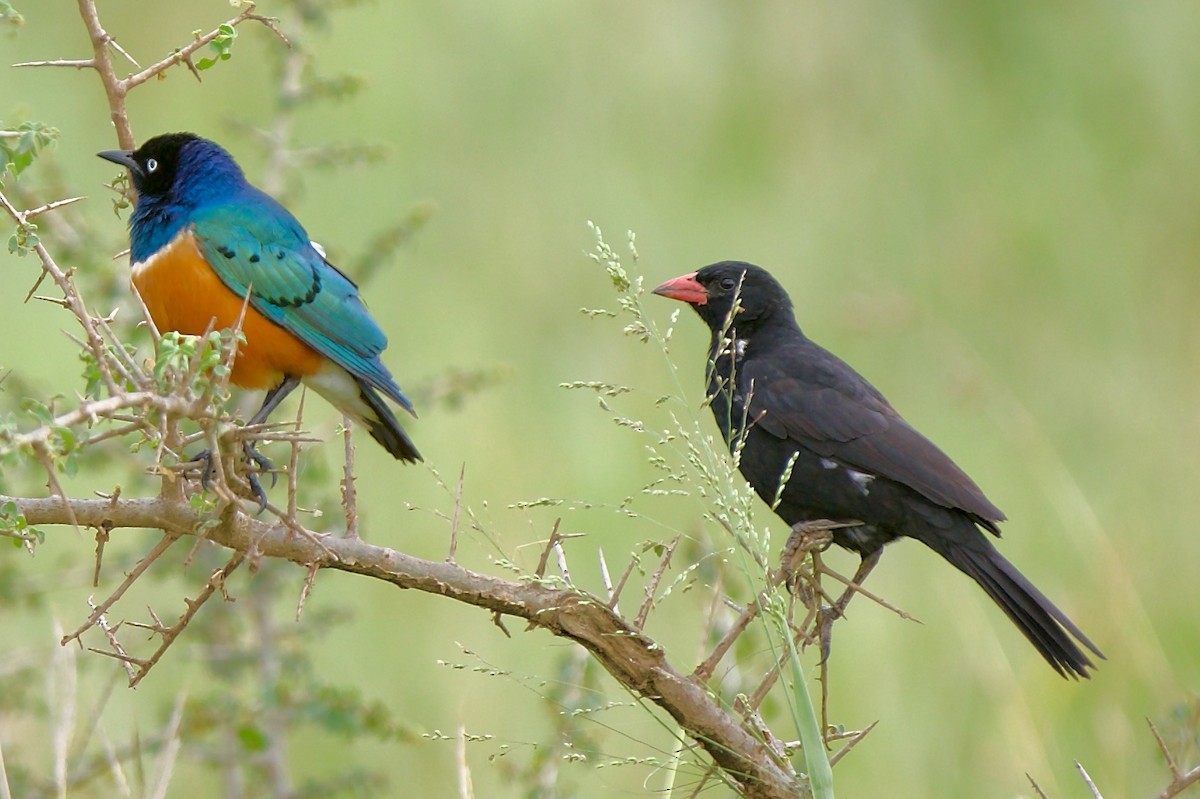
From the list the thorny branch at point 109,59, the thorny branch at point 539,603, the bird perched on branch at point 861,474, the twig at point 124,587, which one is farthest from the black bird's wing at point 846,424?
the twig at point 124,587

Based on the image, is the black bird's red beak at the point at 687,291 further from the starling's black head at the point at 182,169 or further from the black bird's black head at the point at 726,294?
the starling's black head at the point at 182,169

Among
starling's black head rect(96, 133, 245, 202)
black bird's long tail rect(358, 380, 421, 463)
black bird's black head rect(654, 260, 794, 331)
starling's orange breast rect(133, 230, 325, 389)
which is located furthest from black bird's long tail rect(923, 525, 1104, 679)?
starling's black head rect(96, 133, 245, 202)

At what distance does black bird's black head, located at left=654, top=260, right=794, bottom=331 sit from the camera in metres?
5.34

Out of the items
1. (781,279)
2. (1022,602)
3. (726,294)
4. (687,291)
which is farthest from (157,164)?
(781,279)

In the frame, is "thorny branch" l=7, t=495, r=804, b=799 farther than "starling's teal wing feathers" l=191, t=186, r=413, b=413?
No

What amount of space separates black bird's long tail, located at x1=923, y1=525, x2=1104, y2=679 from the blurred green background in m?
0.92

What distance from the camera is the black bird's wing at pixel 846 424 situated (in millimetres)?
4461

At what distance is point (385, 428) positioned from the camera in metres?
4.25

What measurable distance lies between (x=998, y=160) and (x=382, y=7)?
3.74 meters

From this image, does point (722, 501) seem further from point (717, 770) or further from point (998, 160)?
point (998, 160)

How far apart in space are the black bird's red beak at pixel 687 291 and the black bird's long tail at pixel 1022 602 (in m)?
1.26

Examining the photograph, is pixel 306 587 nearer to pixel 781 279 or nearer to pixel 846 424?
pixel 846 424

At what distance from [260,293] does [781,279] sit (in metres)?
4.43

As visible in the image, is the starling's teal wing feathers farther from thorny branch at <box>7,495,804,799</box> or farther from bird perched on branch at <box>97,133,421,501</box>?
thorny branch at <box>7,495,804,799</box>
